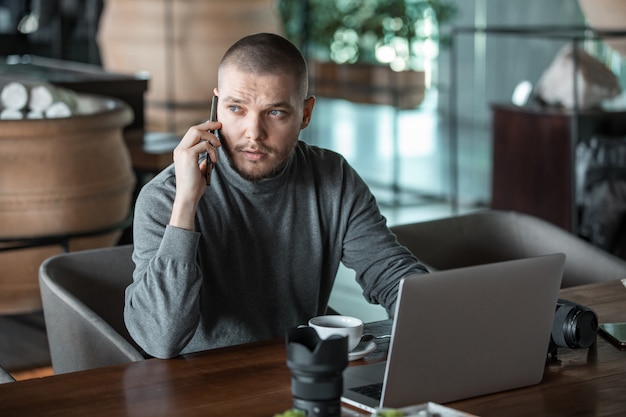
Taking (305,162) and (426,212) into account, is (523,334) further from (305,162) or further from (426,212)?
(426,212)

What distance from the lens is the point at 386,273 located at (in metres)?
2.28

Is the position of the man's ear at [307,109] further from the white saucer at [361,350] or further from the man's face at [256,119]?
the white saucer at [361,350]

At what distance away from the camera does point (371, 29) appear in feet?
24.0

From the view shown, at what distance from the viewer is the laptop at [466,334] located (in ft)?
5.04

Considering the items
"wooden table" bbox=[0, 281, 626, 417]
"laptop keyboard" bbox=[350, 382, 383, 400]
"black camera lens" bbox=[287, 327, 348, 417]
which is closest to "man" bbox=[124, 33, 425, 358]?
"wooden table" bbox=[0, 281, 626, 417]

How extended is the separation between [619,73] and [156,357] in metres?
5.02

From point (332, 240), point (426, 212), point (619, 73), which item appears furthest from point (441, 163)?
point (332, 240)

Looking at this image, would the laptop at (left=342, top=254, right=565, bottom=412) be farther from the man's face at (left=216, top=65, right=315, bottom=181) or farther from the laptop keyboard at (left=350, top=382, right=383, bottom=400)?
the man's face at (left=216, top=65, right=315, bottom=181)

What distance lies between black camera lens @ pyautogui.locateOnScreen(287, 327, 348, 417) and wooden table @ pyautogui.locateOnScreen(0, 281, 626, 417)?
0.62ft

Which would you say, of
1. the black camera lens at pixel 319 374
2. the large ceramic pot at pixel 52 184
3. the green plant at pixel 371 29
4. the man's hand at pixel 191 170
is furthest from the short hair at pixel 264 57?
the green plant at pixel 371 29

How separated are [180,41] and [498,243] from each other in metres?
4.47

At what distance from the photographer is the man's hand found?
2.01 m

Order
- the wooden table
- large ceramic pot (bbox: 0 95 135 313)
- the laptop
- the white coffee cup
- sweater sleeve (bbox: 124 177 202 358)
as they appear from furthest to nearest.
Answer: large ceramic pot (bbox: 0 95 135 313), sweater sleeve (bbox: 124 177 202 358), the white coffee cup, the wooden table, the laptop

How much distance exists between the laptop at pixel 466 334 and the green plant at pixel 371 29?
5476mm
